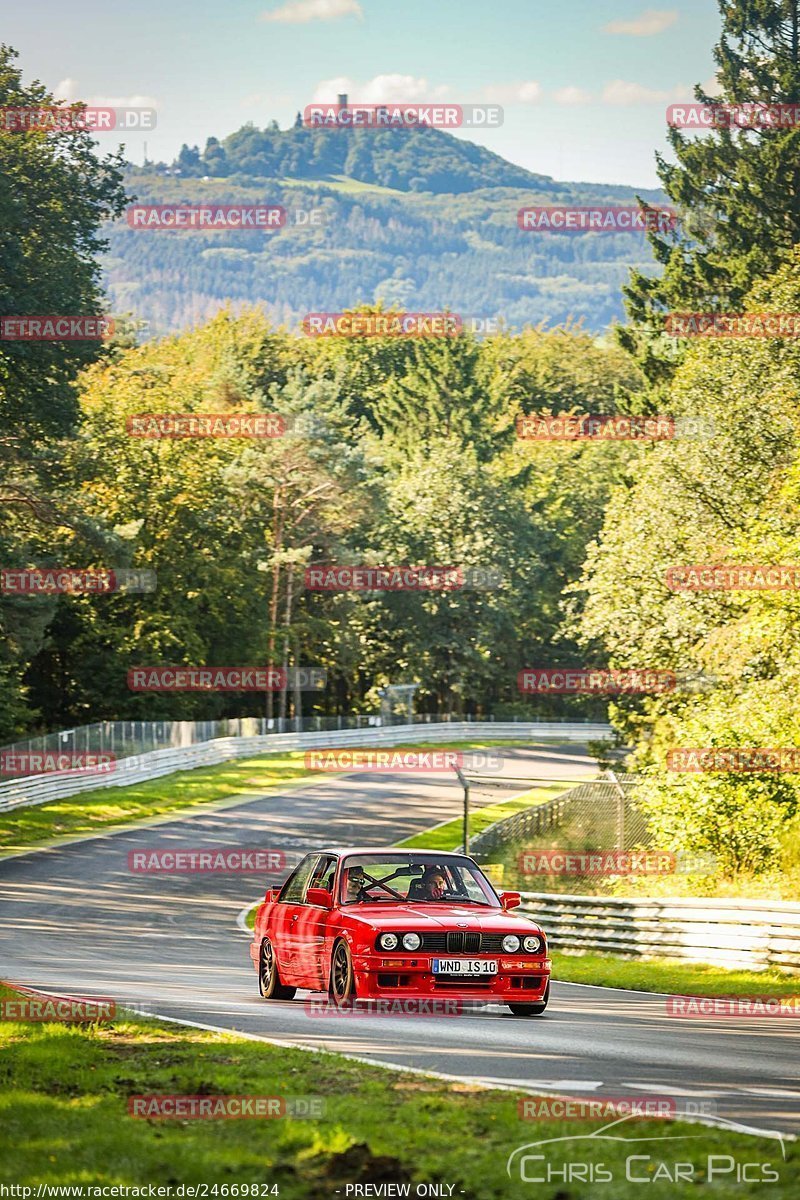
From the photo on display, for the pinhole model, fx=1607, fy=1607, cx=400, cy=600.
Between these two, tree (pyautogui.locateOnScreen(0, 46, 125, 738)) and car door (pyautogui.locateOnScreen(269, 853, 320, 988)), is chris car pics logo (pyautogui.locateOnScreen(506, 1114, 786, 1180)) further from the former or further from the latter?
tree (pyautogui.locateOnScreen(0, 46, 125, 738))

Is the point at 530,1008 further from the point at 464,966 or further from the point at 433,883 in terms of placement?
the point at 433,883

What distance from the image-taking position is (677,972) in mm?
20594

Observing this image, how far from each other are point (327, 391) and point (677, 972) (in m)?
63.0

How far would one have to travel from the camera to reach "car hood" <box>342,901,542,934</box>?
1257 centimetres

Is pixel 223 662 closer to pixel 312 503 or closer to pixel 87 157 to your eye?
pixel 312 503

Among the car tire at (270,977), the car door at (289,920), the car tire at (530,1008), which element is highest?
the car door at (289,920)

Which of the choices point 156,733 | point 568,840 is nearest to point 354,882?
point 568,840

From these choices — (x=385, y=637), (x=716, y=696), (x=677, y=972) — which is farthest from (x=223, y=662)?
(x=677, y=972)

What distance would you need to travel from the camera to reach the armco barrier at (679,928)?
765 inches

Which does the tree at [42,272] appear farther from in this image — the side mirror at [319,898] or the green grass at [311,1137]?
the green grass at [311,1137]

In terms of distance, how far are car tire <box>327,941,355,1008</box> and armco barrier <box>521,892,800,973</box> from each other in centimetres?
788

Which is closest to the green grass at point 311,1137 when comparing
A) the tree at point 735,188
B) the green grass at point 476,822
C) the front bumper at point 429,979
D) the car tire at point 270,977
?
the front bumper at point 429,979

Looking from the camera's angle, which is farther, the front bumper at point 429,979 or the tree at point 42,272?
the tree at point 42,272

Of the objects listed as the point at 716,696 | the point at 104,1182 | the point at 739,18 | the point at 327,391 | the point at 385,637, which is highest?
the point at 739,18
